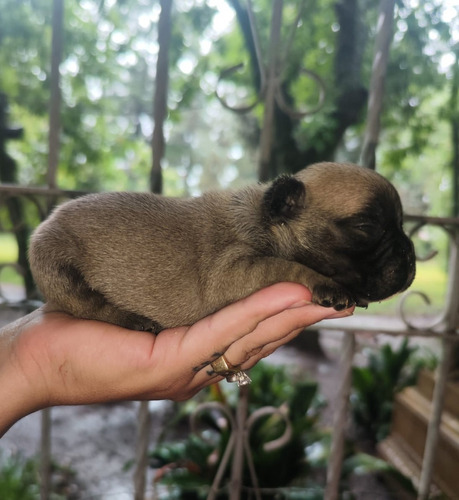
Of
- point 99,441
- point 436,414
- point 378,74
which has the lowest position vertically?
point 99,441

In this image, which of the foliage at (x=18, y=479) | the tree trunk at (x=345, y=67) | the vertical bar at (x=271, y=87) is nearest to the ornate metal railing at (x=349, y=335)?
the vertical bar at (x=271, y=87)

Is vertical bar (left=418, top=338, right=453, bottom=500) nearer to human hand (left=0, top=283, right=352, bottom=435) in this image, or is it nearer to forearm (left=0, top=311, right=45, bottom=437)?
human hand (left=0, top=283, right=352, bottom=435)

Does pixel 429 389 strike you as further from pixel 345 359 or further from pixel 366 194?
pixel 366 194

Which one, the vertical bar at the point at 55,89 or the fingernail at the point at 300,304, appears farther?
the vertical bar at the point at 55,89

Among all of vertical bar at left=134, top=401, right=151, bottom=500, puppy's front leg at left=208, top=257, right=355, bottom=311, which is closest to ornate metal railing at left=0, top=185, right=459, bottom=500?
vertical bar at left=134, top=401, right=151, bottom=500

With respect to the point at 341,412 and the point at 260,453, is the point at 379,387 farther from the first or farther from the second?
the point at 341,412

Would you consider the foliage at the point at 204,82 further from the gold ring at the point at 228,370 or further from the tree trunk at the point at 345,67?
the gold ring at the point at 228,370

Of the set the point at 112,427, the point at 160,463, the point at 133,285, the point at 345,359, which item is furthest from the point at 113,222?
the point at 112,427

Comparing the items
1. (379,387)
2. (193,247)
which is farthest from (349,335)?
(379,387)
